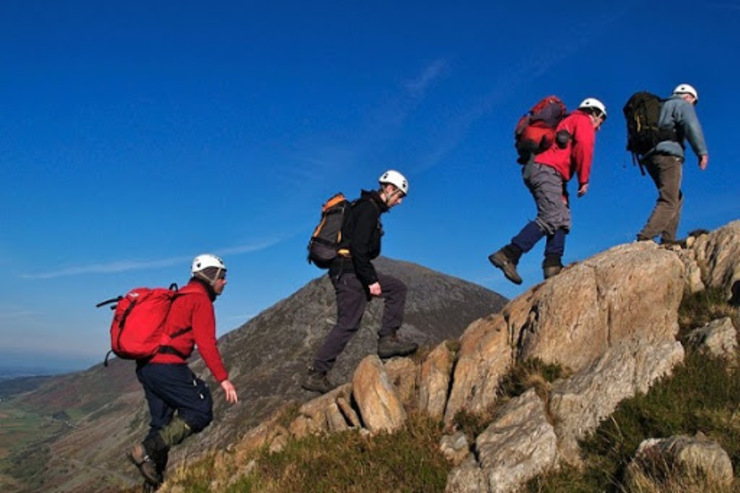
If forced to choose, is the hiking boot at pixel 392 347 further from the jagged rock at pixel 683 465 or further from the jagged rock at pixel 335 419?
the jagged rock at pixel 683 465

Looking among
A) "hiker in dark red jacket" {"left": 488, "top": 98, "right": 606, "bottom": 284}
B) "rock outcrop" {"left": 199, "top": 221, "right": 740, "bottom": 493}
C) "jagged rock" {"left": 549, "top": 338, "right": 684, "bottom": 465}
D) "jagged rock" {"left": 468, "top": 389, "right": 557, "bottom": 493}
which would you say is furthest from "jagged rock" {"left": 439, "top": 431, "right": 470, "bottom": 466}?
"hiker in dark red jacket" {"left": 488, "top": 98, "right": 606, "bottom": 284}

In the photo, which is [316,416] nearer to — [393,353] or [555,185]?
[393,353]

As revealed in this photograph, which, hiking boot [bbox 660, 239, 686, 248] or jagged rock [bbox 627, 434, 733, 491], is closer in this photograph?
jagged rock [bbox 627, 434, 733, 491]

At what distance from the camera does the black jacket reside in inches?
388

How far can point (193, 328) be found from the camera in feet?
27.2

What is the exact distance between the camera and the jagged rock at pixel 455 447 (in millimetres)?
7320

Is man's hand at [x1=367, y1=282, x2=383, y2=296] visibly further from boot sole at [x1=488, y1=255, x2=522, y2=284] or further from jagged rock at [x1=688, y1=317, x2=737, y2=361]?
jagged rock at [x1=688, y1=317, x2=737, y2=361]

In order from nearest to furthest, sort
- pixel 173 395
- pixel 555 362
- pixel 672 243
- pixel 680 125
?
pixel 173 395, pixel 555 362, pixel 680 125, pixel 672 243

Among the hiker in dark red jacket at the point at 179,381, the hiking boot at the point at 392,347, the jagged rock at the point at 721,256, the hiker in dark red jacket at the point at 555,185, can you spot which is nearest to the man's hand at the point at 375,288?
the hiking boot at the point at 392,347

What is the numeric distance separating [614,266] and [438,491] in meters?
5.07

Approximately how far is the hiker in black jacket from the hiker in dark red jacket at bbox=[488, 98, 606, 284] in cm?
236

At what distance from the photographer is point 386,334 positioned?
11.1 metres

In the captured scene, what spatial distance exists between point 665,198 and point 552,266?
3.33 metres

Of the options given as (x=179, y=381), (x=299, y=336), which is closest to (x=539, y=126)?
(x=179, y=381)
